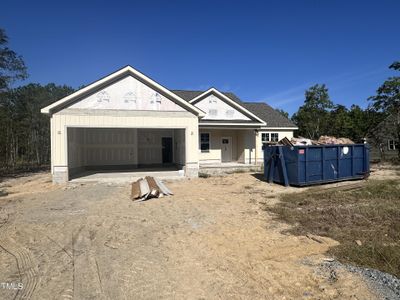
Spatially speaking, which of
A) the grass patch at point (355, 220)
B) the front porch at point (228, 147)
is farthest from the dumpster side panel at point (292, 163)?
the front porch at point (228, 147)

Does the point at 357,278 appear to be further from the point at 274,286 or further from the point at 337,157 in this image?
the point at 337,157

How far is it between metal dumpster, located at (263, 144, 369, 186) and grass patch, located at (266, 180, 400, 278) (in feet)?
6.09

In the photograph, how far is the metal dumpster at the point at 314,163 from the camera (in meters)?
12.9

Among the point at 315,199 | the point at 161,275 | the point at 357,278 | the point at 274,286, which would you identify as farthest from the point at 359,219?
the point at 161,275

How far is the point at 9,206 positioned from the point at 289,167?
11.0 metres

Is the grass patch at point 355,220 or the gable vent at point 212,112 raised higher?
the gable vent at point 212,112

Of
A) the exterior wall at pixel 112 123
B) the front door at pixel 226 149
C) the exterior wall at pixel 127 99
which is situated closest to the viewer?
the exterior wall at pixel 112 123

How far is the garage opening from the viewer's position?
1889cm

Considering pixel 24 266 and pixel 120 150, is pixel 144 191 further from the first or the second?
pixel 120 150

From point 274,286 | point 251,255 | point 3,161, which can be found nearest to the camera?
point 274,286

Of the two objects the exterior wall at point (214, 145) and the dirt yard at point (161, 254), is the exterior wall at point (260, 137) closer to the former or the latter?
the exterior wall at point (214, 145)

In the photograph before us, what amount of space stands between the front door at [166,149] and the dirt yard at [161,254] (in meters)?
12.6

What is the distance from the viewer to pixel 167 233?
6.50 m

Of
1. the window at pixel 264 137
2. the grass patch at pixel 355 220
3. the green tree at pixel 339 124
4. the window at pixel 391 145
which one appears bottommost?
the grass patch at pixel 355 220
